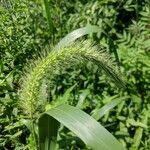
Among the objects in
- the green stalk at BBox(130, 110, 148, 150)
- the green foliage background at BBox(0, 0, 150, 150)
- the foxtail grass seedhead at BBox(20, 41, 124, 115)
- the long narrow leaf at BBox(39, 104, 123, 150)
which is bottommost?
the green stalk at BBox(130, 110, 148, 150)

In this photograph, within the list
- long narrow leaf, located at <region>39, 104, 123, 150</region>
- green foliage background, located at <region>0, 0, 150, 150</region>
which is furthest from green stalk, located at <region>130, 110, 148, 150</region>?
long narrow leaf, located at <region>39, 104, 123, 150</region>

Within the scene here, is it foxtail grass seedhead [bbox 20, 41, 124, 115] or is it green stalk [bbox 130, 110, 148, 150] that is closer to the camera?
foxtail grass seedhead [bbox 20, 41, 124, 115]

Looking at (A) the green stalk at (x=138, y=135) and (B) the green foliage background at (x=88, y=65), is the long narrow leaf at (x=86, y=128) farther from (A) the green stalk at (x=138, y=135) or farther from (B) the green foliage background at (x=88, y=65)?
(A) the green stalk at (x=138, y=135)

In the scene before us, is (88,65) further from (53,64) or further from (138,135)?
(53,64)

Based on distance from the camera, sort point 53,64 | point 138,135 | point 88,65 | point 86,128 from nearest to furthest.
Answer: point 86,128 < point 53,64 < point 138,135 < point 88,65

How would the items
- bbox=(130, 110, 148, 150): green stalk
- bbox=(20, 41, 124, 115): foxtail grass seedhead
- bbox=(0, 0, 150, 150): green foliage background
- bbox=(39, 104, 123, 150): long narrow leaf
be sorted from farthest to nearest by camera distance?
bbox=(130, 110, 148, 150): green stalk → bbox=(0, 0, 150, 150): green foliage background → bbox=(20, 41, 124, 115): foxtail grass seedhead → bbox=(39, 104, 123, 150): long narrow leaf

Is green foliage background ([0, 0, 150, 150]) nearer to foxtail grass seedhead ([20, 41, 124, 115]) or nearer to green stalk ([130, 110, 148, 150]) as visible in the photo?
green stalk ([130, 110, 148, 150])

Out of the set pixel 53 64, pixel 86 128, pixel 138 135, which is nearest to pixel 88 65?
pixel 138 135
